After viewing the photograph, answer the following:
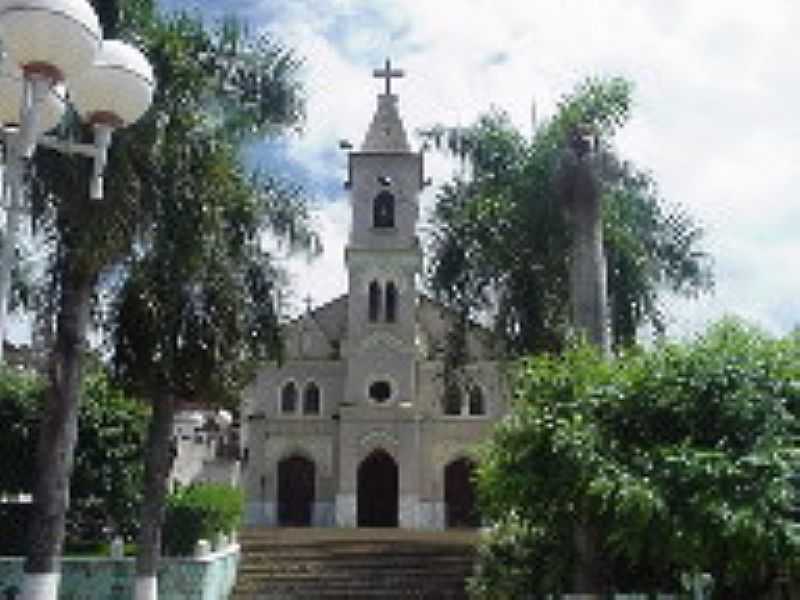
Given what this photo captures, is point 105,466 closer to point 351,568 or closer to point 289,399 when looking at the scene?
point 351,568

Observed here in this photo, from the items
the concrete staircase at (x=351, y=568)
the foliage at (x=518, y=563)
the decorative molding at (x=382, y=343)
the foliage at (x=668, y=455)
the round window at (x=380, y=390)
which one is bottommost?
the concrete staircase at (x=351, y=568)

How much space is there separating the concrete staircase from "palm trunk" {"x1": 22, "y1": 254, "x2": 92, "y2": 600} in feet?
27.2

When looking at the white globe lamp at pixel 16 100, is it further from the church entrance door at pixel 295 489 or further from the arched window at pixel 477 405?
the arched window at pixel 477 405

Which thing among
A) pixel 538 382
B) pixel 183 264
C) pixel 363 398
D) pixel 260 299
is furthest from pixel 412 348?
pixel 538 382

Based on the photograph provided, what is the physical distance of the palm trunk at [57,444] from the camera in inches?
496

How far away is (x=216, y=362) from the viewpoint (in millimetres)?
15523

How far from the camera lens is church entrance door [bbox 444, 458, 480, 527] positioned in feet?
124

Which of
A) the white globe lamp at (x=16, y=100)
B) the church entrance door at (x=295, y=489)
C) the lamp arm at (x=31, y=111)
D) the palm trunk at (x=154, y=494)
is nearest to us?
the lamp arm at (x=31, y=111)

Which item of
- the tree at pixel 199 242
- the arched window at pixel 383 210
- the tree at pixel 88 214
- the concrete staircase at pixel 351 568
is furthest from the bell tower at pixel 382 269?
the tree at pixel 88 214

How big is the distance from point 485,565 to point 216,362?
466cm

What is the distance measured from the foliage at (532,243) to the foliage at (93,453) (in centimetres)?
625

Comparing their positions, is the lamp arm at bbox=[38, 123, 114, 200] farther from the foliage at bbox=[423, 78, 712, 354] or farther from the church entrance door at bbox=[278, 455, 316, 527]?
the church entrance door at bbox=[278, 455, 316, 527]

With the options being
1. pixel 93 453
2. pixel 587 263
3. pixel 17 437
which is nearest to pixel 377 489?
pixel 93 453

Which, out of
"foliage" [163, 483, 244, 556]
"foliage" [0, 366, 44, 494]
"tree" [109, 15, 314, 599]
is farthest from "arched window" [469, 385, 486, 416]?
"tree" [109, 15, 314, 599]
